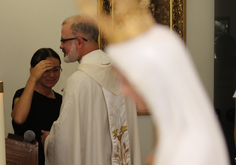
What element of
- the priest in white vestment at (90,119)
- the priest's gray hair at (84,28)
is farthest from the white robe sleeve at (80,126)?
the priest's gray hair at (84,28)

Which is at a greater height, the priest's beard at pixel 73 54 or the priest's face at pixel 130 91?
the priest's beard at pixel 73 54

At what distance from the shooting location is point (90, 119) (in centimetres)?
210

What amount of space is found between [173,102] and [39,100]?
88.3 inches

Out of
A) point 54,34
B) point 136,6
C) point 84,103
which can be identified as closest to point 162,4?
point 54,34

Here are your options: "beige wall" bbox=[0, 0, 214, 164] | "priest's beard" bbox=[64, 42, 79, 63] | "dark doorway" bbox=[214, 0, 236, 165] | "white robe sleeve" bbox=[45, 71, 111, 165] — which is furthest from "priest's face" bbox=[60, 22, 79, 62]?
"dark doorway" bbox=[214, 0, 236, 165]

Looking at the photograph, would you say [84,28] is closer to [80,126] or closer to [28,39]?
[80,126]

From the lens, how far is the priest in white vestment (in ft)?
6.87

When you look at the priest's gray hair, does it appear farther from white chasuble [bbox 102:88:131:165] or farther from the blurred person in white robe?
A: the blurred person in white robe

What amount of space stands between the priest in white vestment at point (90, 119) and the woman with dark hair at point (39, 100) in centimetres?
31

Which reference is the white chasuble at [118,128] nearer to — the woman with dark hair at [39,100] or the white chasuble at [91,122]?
the white chasuble at [91,122]

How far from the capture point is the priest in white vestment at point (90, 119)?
2094mm

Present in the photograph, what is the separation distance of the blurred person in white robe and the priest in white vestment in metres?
1.61

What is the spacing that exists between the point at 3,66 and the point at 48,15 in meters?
0.83

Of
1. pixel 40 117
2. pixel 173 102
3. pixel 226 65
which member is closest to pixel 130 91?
pixel 173 102
